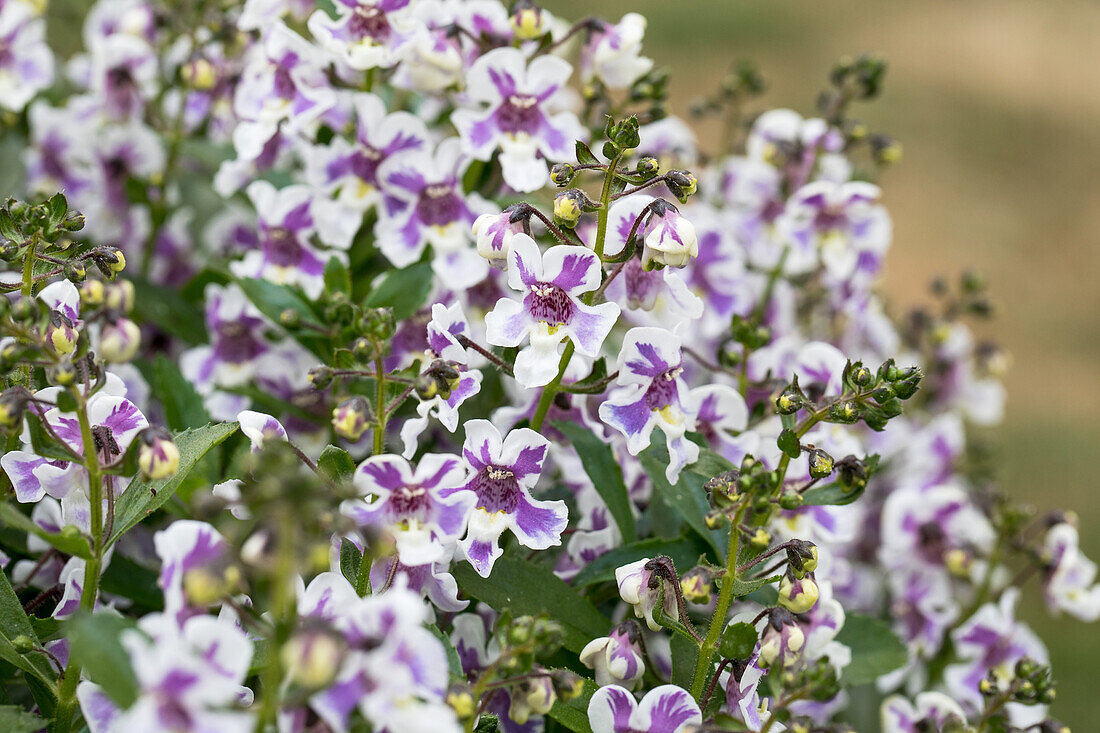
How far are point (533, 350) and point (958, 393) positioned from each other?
1.87 meters

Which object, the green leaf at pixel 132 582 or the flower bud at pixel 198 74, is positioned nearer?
the green leaf at pixel 132 582

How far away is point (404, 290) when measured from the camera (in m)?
2.02

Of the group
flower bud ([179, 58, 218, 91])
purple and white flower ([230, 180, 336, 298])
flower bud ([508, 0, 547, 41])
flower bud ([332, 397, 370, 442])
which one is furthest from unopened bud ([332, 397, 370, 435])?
flower bud ([179, 58, 218, 91])

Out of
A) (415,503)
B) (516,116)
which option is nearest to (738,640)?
(415,503)

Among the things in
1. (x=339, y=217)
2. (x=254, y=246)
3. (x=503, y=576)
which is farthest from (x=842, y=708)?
(x=254, y=246)

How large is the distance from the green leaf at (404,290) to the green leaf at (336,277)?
6 cm

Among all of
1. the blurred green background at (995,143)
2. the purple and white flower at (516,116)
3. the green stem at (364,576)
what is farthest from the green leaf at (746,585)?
the blurred green background at (995,143)

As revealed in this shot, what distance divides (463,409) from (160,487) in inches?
22.9

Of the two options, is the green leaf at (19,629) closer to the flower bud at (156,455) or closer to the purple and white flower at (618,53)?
the flower bud at (156,455)

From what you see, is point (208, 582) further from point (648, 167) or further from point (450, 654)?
point (648, 167)

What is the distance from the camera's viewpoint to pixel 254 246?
2713 millimetres

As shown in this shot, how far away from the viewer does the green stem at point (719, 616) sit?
150 cm

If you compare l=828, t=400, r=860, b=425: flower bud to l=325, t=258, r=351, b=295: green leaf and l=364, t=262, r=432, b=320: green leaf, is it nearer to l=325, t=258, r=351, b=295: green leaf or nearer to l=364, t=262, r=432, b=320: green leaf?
l=364, t=262, r=432, b=320: green leaf

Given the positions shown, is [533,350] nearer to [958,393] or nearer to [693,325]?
[693,325]
